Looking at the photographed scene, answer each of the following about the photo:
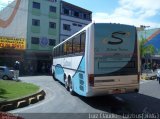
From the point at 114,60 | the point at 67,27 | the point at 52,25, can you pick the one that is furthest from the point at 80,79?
the point at 67,27

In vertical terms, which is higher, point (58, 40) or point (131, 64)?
point (58, 40)

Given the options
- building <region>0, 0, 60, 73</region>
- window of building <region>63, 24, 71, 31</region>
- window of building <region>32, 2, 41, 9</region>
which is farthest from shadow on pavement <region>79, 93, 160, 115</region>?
window of building <region>63, 24, 71, 31</region>

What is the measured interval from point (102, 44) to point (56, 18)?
3630cm

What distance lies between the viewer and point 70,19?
4972 centimetres

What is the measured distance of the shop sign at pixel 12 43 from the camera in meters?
38.8

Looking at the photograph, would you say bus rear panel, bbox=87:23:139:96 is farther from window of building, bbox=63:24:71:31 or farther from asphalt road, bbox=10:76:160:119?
window of building, bbox=63:24:71:31

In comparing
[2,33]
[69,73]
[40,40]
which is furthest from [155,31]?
[69,73]

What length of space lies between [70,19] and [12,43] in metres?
13.7

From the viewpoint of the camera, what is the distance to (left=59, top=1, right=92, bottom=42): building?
48.6m

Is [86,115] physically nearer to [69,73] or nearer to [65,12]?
[69,73]

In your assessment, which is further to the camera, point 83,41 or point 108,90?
point 83,41

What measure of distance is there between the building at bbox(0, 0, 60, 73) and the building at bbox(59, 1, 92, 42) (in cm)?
112

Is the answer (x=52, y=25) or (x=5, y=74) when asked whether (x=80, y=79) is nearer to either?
(x=5, y=74)

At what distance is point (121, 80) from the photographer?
1230 cm
